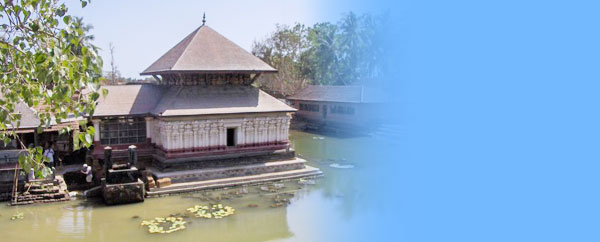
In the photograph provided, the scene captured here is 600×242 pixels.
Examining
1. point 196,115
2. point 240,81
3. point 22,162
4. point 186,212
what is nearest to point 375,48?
point 240,81

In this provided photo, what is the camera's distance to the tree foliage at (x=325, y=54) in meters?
39.2

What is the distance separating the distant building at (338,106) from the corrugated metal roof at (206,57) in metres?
13.9

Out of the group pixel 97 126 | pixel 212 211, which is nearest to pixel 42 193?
pixel 97 126

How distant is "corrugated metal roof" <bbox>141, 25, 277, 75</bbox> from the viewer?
14.8 meters

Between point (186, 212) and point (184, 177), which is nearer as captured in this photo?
point (186, 212)

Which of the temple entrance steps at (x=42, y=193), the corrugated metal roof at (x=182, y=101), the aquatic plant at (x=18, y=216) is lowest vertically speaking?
the aquatic plant at (x=18, y=216)

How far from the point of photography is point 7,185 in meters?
12.1

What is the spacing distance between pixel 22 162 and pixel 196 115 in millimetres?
10124

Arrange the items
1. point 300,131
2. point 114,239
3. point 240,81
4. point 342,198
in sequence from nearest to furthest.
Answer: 1. point 114,239
2. point 342,198
3. point 240,81
4. point 300,131

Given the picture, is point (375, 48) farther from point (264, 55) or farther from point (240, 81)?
point (240, 81)

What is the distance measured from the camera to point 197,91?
15039 mm

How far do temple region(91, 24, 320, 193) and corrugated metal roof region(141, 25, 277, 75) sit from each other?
0.03 metres

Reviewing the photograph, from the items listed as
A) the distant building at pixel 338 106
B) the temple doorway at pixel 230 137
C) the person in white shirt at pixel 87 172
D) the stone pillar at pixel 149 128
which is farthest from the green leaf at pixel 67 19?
the distant building at pixel 338 106

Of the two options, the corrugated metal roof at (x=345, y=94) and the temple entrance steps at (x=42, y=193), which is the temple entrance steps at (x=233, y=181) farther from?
the corrugated metal roof at (x=345, y=94)
